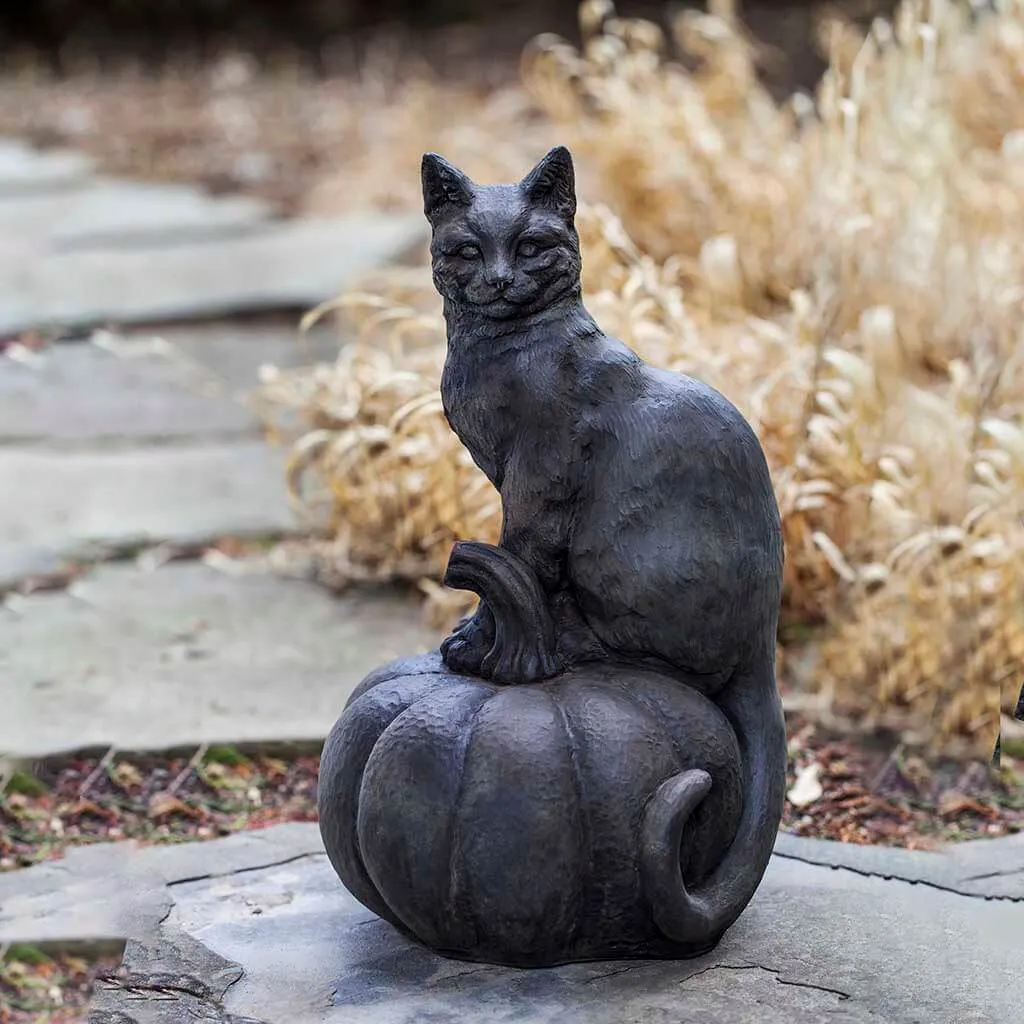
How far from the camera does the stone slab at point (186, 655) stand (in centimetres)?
410

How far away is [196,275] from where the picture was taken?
7.76 meters

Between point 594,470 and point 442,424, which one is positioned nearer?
point 594,470

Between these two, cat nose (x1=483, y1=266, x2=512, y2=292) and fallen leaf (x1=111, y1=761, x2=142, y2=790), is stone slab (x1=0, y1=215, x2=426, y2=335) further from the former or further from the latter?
cat nose (x1=483, y1=266, x2=512, y2=292)

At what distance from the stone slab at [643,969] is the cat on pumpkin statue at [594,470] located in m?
0.13

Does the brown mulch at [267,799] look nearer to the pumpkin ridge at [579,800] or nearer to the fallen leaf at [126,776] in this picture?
the fallen leaf at [126,776]

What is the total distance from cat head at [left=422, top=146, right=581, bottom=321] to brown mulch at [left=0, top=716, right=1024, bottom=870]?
5.13 ft

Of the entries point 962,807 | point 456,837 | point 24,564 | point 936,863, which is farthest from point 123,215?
point 456,837

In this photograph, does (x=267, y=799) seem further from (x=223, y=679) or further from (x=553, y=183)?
(x=553, y=183)

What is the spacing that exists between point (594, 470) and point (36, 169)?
25.7ft

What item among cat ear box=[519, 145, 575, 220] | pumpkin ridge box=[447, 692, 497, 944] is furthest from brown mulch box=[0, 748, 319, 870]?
cat ear box=[519, 145, 575, 220]

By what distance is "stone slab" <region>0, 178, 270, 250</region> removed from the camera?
8305mm

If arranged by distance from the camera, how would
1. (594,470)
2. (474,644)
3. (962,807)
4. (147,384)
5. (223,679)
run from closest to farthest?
(594,470) < (474,644) < (962,807) < (223,679) < (147,384)

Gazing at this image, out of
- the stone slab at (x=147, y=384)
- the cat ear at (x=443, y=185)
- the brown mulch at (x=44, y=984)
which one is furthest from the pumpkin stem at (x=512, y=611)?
the stone slab at (x=147, y=384)

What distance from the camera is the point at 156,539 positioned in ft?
17.6
